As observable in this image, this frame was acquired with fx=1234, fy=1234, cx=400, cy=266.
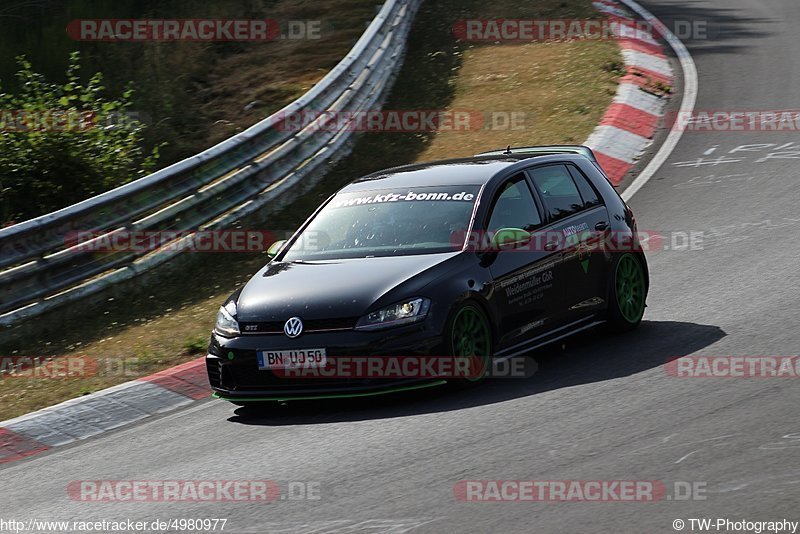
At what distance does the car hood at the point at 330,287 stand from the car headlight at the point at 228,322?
0.20ft

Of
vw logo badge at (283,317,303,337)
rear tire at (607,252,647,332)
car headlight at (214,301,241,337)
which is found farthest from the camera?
rear tire at (607,252,647,332)

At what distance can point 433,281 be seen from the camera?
797cm

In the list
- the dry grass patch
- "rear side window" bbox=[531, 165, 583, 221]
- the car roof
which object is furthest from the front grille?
the dry grass patch

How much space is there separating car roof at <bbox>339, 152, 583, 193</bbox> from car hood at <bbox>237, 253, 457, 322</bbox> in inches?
37.3

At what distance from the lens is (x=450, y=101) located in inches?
727

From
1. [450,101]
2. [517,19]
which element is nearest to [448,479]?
[450,101]

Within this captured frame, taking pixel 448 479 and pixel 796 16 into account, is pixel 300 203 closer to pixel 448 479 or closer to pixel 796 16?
pixel 448 479

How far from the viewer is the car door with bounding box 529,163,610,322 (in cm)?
915

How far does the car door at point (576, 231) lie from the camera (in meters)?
9.15

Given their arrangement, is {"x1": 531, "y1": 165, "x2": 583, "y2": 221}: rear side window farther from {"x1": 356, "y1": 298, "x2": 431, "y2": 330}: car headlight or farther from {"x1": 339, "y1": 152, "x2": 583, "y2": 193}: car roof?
{"x1": 356, "y1": 298, "x2": 431, "y2": 330}: car headlight

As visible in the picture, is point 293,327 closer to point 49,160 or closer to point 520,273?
point 520,273

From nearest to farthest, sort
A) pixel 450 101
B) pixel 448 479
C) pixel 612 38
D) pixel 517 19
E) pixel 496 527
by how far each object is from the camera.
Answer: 1. pixel 496 527
2. pixel 448 479
3. pixel 450 101
4. pixel 612 38
5. pixel 517 19

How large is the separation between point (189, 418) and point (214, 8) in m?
15.7

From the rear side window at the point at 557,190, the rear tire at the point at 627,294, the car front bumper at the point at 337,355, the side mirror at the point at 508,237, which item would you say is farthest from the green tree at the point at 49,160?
the rear tire at the point at 627,294
